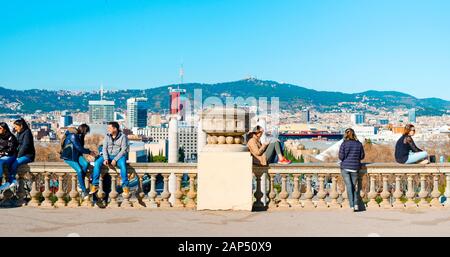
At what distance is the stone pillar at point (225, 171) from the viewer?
332 inches

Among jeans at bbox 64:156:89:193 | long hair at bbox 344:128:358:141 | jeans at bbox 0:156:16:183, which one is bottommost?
jeans at bbox 64:156:89:193

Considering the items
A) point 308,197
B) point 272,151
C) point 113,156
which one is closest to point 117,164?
point 113,156

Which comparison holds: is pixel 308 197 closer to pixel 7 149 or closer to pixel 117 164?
pixel 117 164

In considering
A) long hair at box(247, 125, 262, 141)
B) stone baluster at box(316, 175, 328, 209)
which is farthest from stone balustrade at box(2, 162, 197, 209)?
stone baluster at box(316, 175, 328, 209)

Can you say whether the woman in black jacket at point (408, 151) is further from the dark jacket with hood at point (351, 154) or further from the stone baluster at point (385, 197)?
the dark jacket with hood at point (351, 154)

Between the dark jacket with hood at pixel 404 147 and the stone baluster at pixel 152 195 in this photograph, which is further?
the dark jacket with hood at pixel 404 147

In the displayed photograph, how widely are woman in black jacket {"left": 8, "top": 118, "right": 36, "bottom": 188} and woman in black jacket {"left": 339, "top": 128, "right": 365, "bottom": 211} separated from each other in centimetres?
456

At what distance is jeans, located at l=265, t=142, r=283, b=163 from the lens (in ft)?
32.8

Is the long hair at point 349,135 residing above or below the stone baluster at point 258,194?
above

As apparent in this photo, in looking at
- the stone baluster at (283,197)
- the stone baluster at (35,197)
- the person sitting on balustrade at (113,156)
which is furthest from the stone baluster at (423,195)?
the stone baluster at (35,197)

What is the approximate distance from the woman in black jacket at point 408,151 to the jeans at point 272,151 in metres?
1.87

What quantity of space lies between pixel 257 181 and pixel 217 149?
2.72ft

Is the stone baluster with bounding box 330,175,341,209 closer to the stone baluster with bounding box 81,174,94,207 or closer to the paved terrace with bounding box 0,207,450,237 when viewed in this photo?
the paved terrace with bounding box 0,207,450,237
